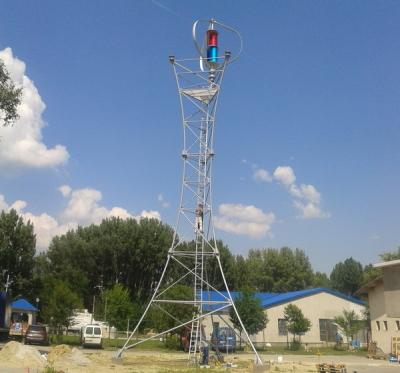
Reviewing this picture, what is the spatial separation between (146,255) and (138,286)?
4.59 metres

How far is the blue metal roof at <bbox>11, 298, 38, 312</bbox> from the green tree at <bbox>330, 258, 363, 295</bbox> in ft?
228

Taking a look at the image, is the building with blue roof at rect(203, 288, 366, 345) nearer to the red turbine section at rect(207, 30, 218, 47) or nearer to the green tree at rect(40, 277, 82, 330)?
the green tree at rect(40, 277, 82, 330)

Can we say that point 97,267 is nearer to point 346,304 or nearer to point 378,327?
point 346,304

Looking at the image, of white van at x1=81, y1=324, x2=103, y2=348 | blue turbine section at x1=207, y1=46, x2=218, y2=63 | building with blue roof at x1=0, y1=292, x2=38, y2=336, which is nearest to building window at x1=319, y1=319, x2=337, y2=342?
white van at x1=81, y1=324, x2=103, y2=348

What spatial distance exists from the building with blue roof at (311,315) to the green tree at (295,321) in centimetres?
137

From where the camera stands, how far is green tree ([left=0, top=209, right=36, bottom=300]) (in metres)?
54.8

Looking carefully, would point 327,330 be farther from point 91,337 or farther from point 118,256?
point 118,256

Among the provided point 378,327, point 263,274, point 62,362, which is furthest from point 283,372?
point 263,274

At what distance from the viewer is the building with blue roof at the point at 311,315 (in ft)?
157

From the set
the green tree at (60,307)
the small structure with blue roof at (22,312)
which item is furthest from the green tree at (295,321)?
the small structure with blue roof at (22,312)

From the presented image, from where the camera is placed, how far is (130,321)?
46375 mm

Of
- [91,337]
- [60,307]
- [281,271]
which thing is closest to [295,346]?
[91,337]

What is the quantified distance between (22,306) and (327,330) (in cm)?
3073

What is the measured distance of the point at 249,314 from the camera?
4188 centimetres
